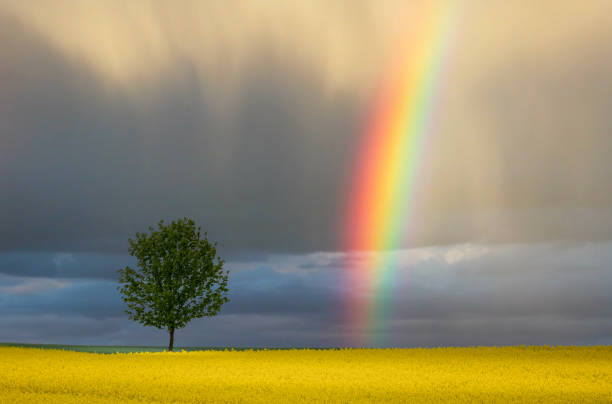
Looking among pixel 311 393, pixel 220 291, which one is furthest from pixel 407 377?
pixel 220 291

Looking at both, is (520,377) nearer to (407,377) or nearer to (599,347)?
(407,377)

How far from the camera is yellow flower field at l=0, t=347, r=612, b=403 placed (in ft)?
92.3

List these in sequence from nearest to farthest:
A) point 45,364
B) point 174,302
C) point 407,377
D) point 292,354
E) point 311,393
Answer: point 311,393, point 407,377, point 45,364, point 292,354, point 174,302

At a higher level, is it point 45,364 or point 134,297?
point 134,297

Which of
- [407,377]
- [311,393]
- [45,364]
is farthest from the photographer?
[45,364]

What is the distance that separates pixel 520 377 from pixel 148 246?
38.0 meters

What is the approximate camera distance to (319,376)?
37438 mm

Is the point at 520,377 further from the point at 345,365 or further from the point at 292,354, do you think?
the point at 292,354

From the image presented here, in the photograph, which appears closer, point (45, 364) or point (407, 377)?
point (407, 377)

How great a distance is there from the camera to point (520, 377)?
3744 centimetres

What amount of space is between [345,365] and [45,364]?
20497 mm

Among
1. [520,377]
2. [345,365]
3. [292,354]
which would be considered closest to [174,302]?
[292,354]

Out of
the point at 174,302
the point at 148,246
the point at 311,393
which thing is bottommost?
the point at 311,393

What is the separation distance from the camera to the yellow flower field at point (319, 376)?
2812cm
